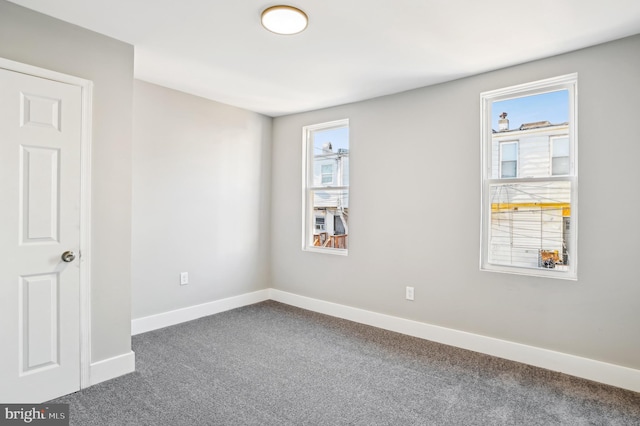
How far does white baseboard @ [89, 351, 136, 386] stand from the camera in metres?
2.39

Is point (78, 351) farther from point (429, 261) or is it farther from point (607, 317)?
point (607, 317)

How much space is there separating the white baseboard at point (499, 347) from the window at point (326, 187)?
0.73 metres

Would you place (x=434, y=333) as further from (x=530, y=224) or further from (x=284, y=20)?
(x=284, y=20)

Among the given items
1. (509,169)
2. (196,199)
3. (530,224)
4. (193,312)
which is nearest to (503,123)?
(509,169)

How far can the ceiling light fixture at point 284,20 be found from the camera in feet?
6.86

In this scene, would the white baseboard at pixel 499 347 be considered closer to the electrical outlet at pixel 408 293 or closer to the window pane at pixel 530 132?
the electrical outlet at pixel 408 293

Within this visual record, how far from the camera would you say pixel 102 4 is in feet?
6.83

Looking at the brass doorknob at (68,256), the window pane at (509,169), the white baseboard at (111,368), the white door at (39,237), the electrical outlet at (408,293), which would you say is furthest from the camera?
the electrical outlet at (408,293)

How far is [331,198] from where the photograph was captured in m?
4.27

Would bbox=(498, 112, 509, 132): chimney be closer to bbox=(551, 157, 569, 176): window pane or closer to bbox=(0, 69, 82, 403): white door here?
bbox=(551, 157, 569, 176): window pane

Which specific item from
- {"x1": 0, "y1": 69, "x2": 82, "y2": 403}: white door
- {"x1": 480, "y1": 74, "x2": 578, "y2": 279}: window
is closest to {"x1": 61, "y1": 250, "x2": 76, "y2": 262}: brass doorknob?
{"x1": 0, "y1": 69, "x2": 82, "y2": 403}: white door

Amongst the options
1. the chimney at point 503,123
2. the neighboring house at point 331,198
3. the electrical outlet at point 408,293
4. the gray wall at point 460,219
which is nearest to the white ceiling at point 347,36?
the gray wall at point 460,219

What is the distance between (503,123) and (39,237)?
362 centimetres

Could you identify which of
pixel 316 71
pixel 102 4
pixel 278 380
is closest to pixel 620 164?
pixel 316 71
